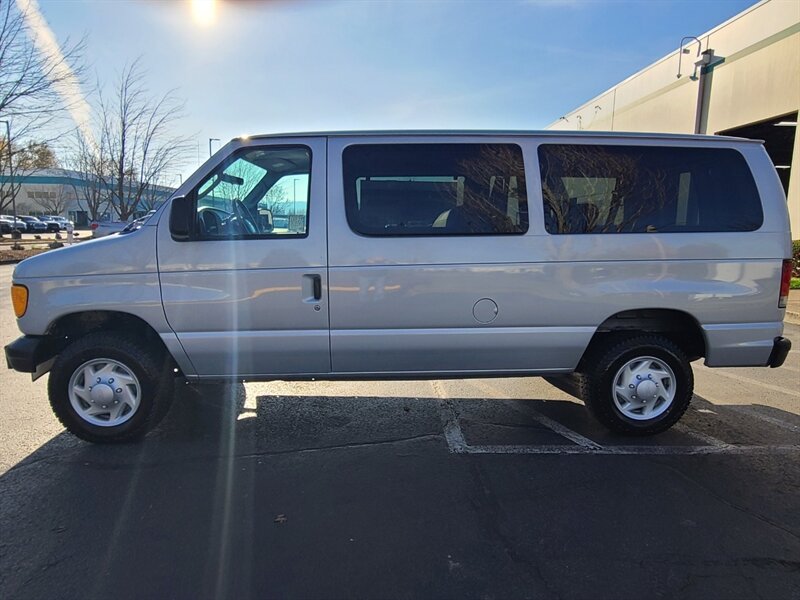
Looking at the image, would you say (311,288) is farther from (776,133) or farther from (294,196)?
(776,133)

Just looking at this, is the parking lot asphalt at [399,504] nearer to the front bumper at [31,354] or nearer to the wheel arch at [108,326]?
the front bumper at [31,354]

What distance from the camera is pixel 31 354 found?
3.52 m

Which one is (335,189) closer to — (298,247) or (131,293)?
(298,247)

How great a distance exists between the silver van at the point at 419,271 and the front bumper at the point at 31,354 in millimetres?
14

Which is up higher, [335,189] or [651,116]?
[651,116]

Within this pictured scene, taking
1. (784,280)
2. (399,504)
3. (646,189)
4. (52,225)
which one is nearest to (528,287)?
(646,189)

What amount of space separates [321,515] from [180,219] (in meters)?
2.18

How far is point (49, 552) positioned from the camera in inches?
99.7

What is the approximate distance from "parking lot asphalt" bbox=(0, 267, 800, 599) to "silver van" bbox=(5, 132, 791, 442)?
503mm

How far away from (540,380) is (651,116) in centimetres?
1744

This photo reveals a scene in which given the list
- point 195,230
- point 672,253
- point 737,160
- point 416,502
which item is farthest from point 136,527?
point 737,160

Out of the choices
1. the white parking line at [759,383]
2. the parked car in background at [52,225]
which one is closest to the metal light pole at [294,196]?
the white parking line at [759,383]

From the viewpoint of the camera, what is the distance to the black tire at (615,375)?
12.7 ft

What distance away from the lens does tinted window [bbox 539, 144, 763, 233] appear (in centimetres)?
378
